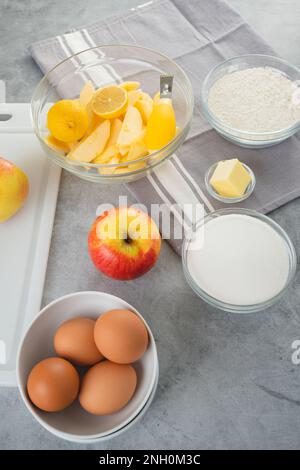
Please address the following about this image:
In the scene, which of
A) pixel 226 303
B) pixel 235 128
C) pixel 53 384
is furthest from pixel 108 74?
pixel 53 384

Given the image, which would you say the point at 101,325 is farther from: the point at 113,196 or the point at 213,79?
the point at 213,79

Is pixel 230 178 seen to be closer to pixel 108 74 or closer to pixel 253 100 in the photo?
pixel 253 100

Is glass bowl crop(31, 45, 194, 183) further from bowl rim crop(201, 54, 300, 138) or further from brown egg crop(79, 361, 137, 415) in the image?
brown egg crop(79, 361, 137, 415)

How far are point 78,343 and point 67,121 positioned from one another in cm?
42

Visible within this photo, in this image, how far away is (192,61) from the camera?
3.70ft

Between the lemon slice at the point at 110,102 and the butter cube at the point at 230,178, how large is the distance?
221mm

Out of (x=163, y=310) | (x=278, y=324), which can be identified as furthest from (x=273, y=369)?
(x=163, y=310)

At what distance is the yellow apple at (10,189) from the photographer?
90 cm

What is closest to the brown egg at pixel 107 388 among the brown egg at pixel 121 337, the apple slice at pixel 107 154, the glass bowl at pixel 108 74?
the brown egg at pixel 121 337

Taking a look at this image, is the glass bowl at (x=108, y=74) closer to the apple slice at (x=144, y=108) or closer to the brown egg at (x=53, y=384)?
the apple slice at (x=144, y=108)

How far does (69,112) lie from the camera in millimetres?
902

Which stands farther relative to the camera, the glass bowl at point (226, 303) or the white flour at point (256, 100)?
the white flour at point (256, 100)

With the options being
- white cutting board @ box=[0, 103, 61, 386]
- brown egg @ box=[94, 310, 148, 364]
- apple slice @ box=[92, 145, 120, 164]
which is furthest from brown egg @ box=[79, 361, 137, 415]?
apple slice @ box=[92, 145, 120, 164]

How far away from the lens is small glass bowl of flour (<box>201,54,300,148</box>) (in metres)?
0.97
